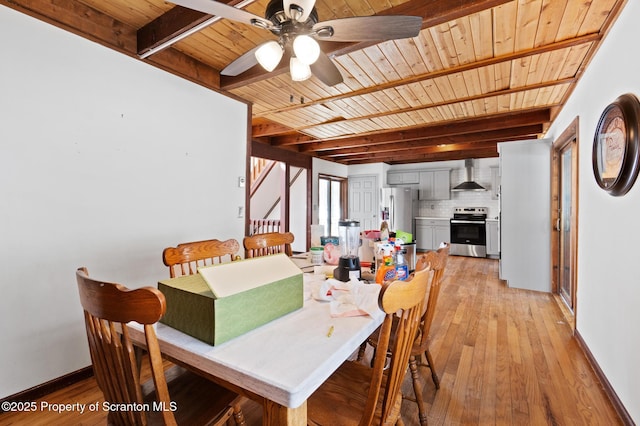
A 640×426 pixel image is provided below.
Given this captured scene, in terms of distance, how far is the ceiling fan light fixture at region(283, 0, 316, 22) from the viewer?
4.17ft

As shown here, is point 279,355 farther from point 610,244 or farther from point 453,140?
point 453,140

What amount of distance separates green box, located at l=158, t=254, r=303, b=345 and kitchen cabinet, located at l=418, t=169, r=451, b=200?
21.7 feet

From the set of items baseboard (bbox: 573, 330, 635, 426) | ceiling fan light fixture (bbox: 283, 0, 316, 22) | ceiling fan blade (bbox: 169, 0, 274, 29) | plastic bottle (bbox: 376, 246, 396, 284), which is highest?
ceiling fan blade (bbox: 169, 0, 274, 29)

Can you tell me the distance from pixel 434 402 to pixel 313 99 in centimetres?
289

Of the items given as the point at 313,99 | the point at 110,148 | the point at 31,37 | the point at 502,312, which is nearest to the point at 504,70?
the point at 313,99

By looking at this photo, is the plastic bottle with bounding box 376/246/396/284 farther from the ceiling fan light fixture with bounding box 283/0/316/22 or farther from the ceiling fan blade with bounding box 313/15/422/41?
the ceiling fan light fixture with bounding box 283/0/316/22

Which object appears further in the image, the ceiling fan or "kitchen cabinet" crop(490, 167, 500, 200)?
"kitchen cabinet" crop(490, 167, 500, 200)

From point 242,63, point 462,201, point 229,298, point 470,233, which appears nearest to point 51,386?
point 229,298

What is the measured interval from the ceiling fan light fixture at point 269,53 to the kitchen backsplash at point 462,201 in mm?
6426

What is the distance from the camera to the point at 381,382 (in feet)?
3.42

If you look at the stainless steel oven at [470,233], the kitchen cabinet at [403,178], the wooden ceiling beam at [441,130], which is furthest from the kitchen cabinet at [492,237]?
the wooden ceiling beam at [441,130]

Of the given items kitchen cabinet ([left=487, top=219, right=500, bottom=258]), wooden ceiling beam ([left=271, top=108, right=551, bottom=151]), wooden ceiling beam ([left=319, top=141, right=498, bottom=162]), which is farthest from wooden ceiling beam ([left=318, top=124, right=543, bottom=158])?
kitchen cabinet ([left=487, top=219, right=500, bottom=258])

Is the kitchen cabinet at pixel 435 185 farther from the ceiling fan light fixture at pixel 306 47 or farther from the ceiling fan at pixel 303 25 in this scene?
the ceiling fan light fixture at pixel 306 47

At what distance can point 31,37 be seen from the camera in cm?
178
